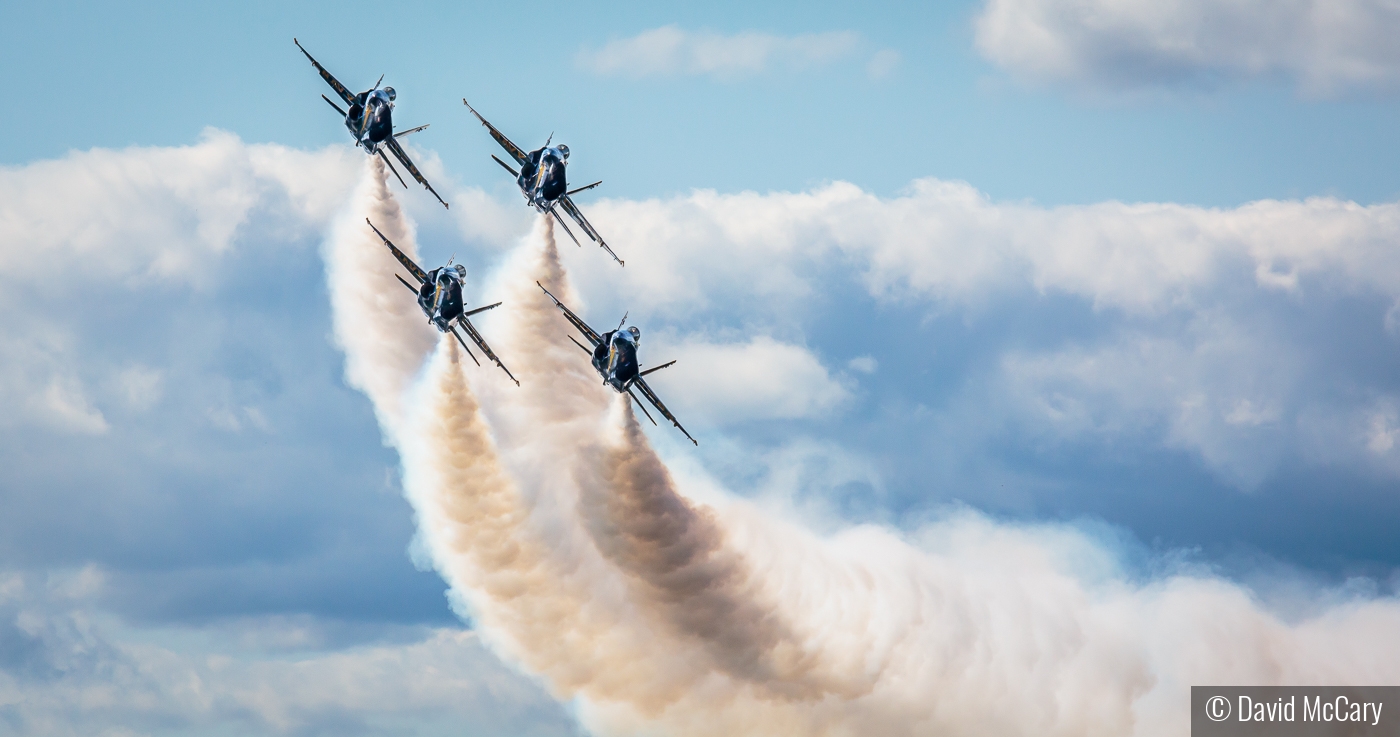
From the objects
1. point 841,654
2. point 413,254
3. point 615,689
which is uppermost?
point 413,254

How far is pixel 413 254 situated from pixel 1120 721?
74728 mm

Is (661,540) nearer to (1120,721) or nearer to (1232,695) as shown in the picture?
(1120,721)

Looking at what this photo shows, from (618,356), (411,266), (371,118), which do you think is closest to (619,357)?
(618,356)

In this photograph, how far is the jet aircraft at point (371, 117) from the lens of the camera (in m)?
94.8

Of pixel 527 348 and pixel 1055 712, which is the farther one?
pixel 1055 712

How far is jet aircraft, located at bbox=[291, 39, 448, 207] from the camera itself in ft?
311

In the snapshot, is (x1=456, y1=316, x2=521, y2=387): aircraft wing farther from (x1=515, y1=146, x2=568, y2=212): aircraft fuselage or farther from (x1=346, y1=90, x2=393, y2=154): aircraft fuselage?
(x1=346, y1=90, x2=393, y2=154): aircraft fuselage

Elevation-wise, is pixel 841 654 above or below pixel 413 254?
below

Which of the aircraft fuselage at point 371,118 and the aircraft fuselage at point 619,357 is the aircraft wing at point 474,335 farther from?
the aircraft fuselage at point 371,118

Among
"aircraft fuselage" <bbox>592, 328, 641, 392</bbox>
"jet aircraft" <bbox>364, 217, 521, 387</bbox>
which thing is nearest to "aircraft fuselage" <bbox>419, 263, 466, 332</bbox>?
"jet aircraft" <bbox>364, 217, 521, 387</bbox>

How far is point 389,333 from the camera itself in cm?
10356

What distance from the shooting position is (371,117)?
311 feet

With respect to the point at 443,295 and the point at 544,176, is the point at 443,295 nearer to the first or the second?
the point at 443,295

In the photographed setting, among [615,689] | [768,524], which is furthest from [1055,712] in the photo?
[615,689]
